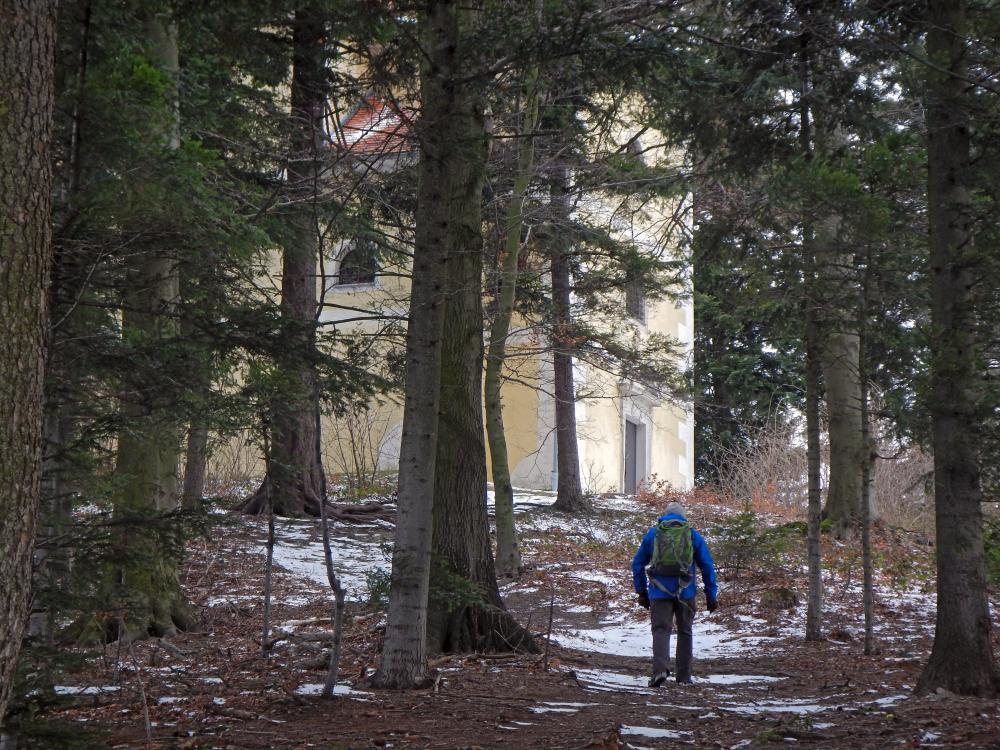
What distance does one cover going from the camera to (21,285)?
366 centimetres

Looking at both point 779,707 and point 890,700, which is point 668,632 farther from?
point 890,700

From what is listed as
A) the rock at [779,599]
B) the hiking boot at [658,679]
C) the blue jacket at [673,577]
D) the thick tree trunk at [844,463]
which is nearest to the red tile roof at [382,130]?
the blue jacket at [673,577]

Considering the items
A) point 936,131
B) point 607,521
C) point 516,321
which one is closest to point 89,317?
point 936,131

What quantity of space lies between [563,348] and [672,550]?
7.57 meters

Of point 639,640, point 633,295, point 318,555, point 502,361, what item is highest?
point 633,295

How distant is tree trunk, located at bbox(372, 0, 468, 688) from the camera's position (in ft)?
24.1

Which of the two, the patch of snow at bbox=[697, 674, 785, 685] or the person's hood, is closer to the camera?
the patch of snow at bbox=[697, 674, 785, 685]

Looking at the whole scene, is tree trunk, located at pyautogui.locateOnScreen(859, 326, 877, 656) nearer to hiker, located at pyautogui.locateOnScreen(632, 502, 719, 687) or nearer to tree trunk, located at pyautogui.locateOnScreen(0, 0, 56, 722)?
hiker, located at pyautogui.locateOnScreen(632, 502, 719, 687)

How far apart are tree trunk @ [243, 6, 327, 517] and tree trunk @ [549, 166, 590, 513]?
3.90m

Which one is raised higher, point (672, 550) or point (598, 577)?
point (672, 550)

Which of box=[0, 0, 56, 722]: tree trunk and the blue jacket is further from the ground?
box=[0, 0, 56, 722]: tree trunk

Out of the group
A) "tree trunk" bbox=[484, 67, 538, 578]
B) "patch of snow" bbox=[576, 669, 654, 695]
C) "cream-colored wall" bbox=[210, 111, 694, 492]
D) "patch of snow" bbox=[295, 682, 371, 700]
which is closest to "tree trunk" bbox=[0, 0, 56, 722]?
"patch of snow" bbox=[295, 682, 371, 700]

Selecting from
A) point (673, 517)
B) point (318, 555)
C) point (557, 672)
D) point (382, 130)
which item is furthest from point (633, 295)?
point (382, 130)

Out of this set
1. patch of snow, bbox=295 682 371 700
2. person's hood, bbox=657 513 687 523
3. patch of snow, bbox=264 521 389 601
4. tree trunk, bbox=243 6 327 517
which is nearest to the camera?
tree trunk, bbox=243 6 327 517
